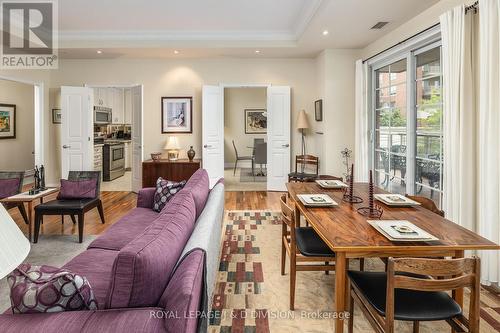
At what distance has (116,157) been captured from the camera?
890cm

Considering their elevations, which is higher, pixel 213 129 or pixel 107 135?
pixel 107 135

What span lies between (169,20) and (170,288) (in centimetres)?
484

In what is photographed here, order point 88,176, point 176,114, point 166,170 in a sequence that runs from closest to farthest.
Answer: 1. point 88,176
2. point 166,170
3. point 176,114

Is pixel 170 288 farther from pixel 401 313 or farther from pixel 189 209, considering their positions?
pixel 401 313

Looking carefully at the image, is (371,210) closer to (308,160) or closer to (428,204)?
(428,204)

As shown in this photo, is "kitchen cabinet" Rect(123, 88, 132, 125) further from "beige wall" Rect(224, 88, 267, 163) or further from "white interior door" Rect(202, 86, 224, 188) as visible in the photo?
"white interior door" Rect(202, 86, 224, 188)

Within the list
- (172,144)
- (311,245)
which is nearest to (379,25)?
(311,245)

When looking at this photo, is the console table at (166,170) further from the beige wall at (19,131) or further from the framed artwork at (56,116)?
the beige wall at (19,131)

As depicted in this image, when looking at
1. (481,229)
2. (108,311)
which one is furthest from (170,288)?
(481,229)

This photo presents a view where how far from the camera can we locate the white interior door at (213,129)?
6.77m

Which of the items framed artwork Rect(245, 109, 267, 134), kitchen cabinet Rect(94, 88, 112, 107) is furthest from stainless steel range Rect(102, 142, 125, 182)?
framed artwork Rect(245, 109, 267, 134)

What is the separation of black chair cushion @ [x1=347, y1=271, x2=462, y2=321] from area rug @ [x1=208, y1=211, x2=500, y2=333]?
0.50 metres

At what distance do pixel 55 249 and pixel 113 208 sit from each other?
6.53ft

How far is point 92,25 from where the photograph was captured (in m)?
5.51
